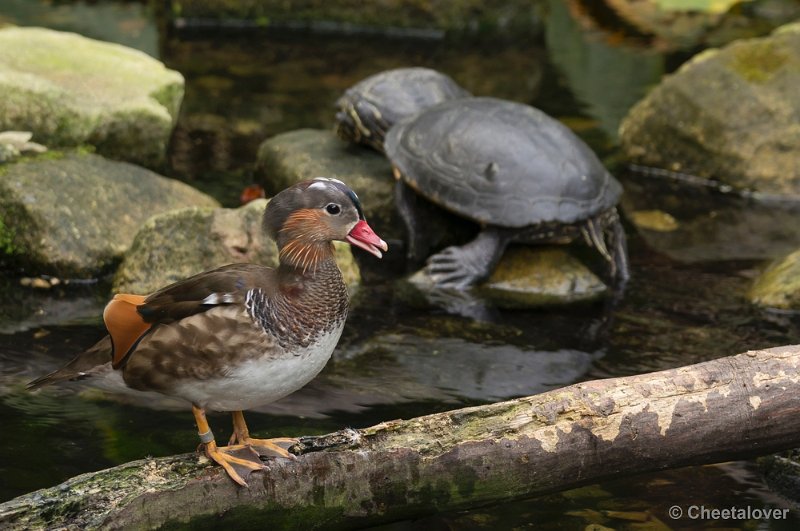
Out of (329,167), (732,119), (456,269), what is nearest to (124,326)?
(456,269)

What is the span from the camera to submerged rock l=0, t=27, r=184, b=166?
7270 millimetres

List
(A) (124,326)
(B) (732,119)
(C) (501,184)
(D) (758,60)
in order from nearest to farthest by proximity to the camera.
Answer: (A) (124,326), (C) (501,184), (B) (732,119), (D) (758,60)

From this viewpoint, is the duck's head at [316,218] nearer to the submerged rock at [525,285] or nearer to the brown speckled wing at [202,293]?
the brown speckled wing at [202,293]

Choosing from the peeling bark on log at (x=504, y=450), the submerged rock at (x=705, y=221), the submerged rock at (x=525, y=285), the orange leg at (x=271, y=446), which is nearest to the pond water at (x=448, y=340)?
the submerged rock at (x=705, y=221)

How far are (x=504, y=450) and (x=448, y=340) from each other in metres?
2.51

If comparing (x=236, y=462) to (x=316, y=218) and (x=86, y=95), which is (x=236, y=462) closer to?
(x=316, y=218)

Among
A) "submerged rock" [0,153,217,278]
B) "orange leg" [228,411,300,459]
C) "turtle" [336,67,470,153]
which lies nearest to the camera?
"orange leg" [228,411,300,459]

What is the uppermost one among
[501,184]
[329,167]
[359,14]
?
[501,184]

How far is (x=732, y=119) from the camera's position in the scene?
29.0 ft

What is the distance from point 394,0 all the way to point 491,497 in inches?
395

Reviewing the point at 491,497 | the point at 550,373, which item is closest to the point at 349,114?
the point at 550,373

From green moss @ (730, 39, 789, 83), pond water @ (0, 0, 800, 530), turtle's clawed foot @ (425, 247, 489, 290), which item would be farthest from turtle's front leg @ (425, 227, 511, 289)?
green moss @ (730, 39, 789, 83)

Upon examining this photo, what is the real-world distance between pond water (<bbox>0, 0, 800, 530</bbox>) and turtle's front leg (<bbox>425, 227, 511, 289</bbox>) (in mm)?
315

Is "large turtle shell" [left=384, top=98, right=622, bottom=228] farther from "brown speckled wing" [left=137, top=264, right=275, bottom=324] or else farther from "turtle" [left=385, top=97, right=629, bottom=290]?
"brown speckled wing" [left=137, top=264, right=275, bottom=324]
